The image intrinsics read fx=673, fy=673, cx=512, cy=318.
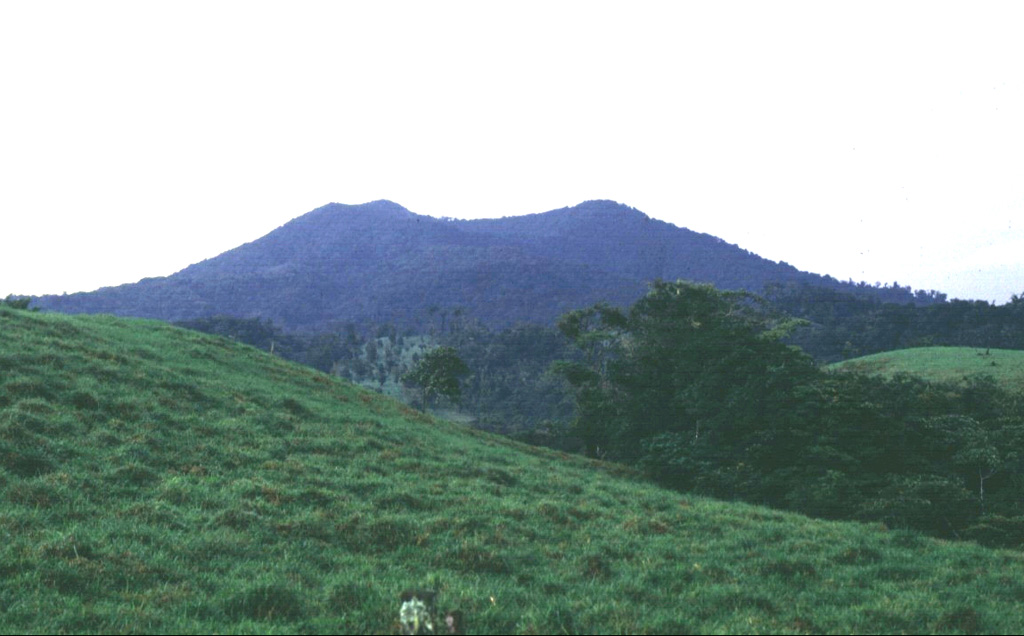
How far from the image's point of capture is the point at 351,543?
41.0 ft

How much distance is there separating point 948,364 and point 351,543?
309 feet

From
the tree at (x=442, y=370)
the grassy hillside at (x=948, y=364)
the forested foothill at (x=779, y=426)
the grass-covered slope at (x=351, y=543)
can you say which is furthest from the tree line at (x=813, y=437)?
the grassy hillside at (x=948, y=364)

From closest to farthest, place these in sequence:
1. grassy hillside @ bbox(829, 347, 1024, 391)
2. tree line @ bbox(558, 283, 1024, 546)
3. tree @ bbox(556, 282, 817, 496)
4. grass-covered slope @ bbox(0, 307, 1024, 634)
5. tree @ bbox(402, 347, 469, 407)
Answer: grass-covered slope @ bbox(0, 307, 1024, 634)
tree line @ bbox(558, 283, 1024, 546)
tree @ bbox(556, 282, 817, 496)
tree @ bbox(402, 347, 469, 407)
grassy hillside @ bbox(829, 347, 1024, 391)

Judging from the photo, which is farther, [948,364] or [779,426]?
[948,364]

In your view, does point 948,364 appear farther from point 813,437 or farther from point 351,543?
point 351,543

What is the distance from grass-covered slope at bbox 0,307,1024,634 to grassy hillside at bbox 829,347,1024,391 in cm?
6341

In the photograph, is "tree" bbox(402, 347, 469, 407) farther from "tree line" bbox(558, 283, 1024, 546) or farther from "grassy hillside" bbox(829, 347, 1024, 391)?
"grassy hillside" bbox(829, 347, 1024, 391)

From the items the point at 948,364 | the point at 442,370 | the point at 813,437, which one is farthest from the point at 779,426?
the point at 948,364

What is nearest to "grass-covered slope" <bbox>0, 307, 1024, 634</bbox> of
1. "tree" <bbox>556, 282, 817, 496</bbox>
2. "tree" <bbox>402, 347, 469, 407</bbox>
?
"tree" <bbox>556, 282, 817, 496</bbox>

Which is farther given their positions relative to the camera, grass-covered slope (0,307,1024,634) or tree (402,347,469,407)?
tree (402,347,469,407)

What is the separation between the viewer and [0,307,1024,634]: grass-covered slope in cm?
880

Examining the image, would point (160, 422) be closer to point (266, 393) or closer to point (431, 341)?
point (266, 393)

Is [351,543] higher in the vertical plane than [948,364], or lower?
lower

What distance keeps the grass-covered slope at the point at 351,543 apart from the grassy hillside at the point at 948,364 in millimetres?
63407
